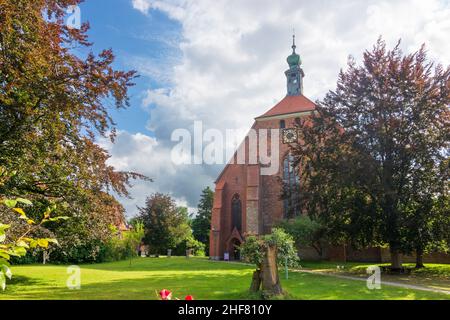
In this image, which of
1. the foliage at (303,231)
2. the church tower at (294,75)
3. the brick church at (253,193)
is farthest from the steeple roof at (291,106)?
the foliage at (303,231)

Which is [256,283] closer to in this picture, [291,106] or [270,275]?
[270,275]

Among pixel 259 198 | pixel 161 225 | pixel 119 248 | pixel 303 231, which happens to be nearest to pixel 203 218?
pixel 161 225

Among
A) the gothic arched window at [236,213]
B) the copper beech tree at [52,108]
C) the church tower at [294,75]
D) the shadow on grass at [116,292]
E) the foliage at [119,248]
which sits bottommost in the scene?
the foliage at [119,248]

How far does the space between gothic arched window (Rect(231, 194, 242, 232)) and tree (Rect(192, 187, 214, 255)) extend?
26476 mm

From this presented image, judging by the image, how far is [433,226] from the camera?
1998 centimetres

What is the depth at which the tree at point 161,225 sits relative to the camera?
46219 millimetres

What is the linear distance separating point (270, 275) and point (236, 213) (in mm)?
27850

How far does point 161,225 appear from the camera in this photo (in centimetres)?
4622

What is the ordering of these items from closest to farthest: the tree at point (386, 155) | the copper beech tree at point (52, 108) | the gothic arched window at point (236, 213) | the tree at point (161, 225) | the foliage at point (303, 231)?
the copper beech tree at point (52, 108) → the tree at point (386, 155) → the foliage at point (303, 231) → the gothic arched window at point (236, 213) → the tree at point (161, 225)

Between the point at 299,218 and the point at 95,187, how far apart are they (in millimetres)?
21365

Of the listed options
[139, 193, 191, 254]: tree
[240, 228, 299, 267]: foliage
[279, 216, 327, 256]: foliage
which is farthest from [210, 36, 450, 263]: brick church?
[240, 228, 299, 267]: foliage

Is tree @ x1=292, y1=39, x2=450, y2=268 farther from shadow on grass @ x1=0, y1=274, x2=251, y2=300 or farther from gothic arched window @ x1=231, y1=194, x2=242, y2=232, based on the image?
gothic arched window @ x1=231, y1=194, x2=242, y2=232

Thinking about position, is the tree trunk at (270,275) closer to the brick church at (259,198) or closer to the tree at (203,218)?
the brick church at (259,198)
